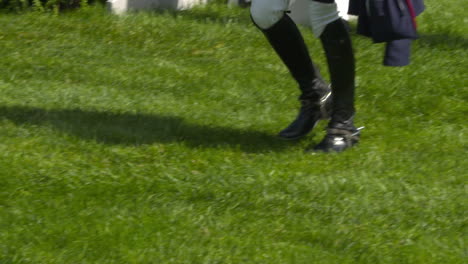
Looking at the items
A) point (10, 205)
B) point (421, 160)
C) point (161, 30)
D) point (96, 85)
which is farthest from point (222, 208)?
point (161, 30)

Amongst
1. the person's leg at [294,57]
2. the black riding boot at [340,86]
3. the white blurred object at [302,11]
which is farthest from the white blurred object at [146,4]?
the black riding boot at [340,86]

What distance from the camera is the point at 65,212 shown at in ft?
11.1

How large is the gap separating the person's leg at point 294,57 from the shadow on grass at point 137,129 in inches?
6.0

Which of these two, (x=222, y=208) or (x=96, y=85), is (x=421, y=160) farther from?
(x=96, y=85)

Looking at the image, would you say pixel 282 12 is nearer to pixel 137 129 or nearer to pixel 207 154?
pixel 207 154

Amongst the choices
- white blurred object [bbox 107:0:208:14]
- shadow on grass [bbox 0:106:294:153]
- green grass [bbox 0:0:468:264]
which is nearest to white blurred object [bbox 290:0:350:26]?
green grass [bbox 0:0:468:264]

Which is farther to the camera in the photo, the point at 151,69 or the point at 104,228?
the point at 151,69

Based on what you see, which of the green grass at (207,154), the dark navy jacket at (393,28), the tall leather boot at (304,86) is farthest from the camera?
the tall leather boot at (304,86)

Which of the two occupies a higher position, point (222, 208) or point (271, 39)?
point (271, 39)

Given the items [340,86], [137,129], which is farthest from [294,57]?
[137,129]

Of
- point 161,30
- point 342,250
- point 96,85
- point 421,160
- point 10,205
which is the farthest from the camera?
point 161,30

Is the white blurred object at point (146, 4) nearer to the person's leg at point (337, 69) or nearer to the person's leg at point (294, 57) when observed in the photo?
the person's leg at point (294, 57)

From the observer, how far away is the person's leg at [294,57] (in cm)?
400

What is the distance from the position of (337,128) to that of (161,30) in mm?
2524
